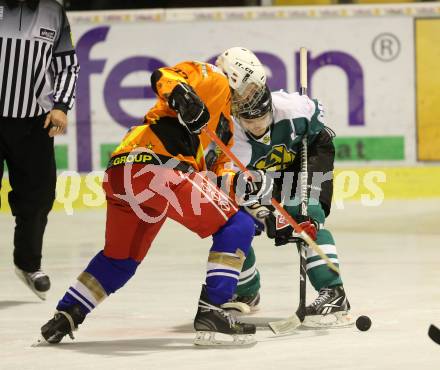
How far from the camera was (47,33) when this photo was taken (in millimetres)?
5352

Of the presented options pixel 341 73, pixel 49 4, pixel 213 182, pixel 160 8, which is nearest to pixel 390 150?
pixel 341 73

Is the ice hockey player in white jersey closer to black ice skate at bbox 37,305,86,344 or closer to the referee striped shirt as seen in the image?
black ice skate at bbox 37,305,86,344

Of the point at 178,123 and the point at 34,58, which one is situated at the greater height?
the point at 34,58

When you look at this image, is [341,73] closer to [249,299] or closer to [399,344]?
[249,299]

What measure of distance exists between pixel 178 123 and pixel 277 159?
0.70 meters

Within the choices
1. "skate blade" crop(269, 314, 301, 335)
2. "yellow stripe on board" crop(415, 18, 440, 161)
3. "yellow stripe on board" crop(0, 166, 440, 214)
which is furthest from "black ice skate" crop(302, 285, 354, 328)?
"yellow stripe on board" crop(415, 18, 440, 161)

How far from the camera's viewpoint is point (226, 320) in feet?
14.0

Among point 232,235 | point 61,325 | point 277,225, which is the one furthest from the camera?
point 277,225

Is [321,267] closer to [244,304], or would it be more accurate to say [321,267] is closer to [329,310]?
[329,310]

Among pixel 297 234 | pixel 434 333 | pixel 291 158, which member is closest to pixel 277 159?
pixel 291 158

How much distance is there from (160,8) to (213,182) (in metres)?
4.63

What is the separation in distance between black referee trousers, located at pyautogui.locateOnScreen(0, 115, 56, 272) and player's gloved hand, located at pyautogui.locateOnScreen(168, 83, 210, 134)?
1315 millimetres

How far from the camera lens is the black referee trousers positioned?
5344 mm

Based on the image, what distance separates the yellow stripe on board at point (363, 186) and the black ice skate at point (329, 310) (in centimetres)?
382
